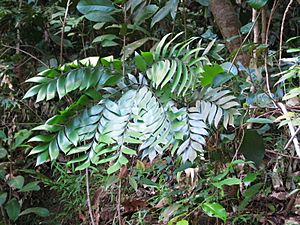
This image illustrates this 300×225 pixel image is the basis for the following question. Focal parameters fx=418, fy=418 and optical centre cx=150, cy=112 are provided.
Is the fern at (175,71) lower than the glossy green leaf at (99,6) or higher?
lower

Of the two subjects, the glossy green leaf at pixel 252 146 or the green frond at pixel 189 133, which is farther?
the glossy green leaf at pixel 252 146

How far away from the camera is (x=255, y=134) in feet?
3.46

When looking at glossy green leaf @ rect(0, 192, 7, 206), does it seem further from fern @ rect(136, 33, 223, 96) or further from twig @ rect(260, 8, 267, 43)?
twig @ rect(260, 8, 267, 43)

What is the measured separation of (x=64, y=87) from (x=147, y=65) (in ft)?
0.64

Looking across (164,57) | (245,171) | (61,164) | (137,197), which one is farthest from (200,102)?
(61,164)

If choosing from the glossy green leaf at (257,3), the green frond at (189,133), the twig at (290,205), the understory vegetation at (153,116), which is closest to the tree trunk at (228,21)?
the understory vegetation at (153,116)

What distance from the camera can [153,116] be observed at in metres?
0.88

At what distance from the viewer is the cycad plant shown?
2.86ft

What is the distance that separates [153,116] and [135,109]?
4cm

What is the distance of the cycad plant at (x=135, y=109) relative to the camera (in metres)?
0.87

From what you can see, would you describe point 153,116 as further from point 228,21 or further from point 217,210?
point 228,21

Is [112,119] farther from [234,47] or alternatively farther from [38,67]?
[38,67]

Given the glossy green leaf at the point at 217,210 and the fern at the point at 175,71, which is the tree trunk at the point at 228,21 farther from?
the glossy green leaf at the point at 217,210

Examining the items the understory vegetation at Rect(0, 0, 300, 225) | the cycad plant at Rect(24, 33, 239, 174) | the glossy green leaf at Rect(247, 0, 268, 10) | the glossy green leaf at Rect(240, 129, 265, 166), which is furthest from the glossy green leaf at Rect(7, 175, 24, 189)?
the glossy green leaf at Rect(247, 0, 268, 10)
